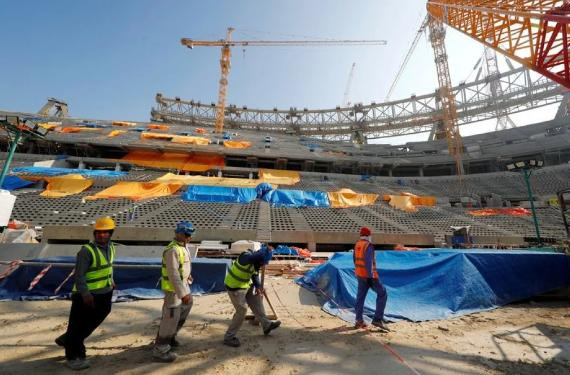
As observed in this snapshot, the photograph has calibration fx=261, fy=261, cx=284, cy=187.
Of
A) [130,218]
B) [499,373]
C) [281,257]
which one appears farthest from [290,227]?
[499,373]

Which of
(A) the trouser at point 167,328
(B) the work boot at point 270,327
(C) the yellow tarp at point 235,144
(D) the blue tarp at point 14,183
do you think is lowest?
(B) the work boot at point 270,327

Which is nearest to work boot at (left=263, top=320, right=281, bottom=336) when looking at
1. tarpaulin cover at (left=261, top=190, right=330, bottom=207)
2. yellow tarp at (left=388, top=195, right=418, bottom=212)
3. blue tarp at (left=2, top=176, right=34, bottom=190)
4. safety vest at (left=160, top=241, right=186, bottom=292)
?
safety vest at (left=160, top=241, right=186, bottom=292)

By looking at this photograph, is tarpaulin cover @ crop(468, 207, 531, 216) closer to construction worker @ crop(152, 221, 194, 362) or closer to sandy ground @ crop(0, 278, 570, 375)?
sandy ground @ crop(0, 278, 570, 375)

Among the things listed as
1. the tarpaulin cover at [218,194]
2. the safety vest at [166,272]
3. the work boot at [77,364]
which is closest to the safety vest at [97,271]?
the safety vest at [166,272]

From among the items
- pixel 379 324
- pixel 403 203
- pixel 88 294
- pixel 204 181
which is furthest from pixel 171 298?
pixel 403 203

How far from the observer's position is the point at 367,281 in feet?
14.6

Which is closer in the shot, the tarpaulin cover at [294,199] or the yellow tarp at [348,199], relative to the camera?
the tarpaulin cover at [294,199]

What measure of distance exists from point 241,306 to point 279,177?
2087 centimetres

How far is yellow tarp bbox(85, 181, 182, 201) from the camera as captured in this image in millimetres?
15047

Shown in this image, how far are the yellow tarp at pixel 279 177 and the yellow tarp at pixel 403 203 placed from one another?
814 centimetres

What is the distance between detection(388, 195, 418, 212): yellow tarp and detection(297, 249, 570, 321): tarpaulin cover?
11674 mm

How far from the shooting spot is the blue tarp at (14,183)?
15550mm

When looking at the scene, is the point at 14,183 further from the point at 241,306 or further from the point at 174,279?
the point at 241,306

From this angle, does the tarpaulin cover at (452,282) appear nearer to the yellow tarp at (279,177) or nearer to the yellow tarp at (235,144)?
the yellow tarp at (279,177)
